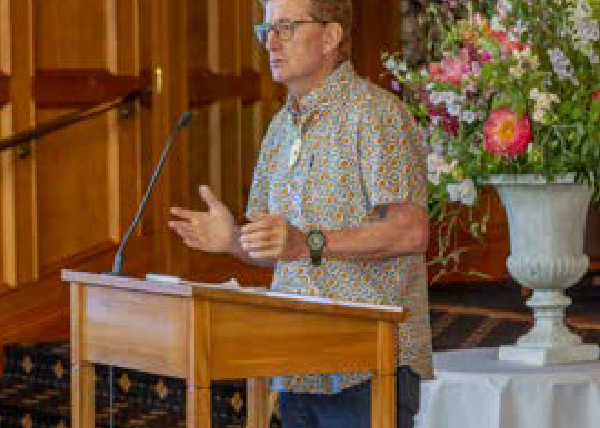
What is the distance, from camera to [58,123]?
20.2 ft

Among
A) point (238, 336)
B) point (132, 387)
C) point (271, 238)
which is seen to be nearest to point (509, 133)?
point (271, 238)

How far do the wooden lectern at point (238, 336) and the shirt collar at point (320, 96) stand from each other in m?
0.42

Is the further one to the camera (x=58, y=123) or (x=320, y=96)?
(x=58, y=123)

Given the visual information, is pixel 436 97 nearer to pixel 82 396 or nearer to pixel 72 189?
pixel 82 396

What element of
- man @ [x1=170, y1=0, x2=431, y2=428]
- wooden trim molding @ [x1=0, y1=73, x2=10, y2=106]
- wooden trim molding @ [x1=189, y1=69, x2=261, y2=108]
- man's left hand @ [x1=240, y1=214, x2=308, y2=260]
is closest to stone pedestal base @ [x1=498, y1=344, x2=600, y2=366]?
man @ [x1=170, y1=0, x2=431, y2=428]

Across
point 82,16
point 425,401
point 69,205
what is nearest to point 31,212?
point 69,205

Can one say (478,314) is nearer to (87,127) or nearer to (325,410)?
(87,127)

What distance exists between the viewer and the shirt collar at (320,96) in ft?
9.84

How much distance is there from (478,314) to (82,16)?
234cm

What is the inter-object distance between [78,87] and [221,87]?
0.93m

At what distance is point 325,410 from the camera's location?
9.73ft

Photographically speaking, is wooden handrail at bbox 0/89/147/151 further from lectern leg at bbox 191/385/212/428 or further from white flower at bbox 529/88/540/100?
lectern leg at bbox 191/385/212/428

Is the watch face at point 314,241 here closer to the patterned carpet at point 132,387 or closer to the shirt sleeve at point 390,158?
the shirt sleeve at point 390,158

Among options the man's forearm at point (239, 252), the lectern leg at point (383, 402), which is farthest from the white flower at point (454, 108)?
the lectern leg at point (383, 402)
